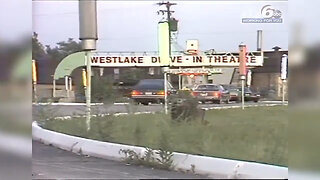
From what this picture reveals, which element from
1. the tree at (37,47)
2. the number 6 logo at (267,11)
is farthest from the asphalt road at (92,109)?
the number 6 logo at (267,11)

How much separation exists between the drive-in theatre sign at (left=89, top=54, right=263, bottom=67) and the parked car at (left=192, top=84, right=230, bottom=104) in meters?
0.10

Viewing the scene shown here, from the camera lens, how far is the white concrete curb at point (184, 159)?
6.42ft

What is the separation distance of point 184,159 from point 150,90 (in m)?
0.34

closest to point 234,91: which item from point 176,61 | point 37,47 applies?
point 176,61

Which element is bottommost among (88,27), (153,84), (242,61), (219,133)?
(219,133)

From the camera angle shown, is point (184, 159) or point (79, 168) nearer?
point (184, 159)

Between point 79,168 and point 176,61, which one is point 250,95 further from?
point 79,168

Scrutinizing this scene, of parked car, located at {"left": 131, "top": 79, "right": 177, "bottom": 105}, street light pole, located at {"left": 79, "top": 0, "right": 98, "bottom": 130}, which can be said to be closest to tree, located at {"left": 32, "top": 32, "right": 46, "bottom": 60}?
street light pole, located at {"left": 79, "top": 0, "right": 98, "bottom": 130}

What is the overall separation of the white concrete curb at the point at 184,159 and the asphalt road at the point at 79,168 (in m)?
0.03

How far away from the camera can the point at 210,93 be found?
211 cm

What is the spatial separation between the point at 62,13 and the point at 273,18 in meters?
0.94

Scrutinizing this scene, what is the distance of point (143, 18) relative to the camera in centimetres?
214

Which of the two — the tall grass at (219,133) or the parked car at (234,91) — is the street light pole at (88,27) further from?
the parked car at (234,91)

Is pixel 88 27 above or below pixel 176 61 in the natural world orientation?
above
